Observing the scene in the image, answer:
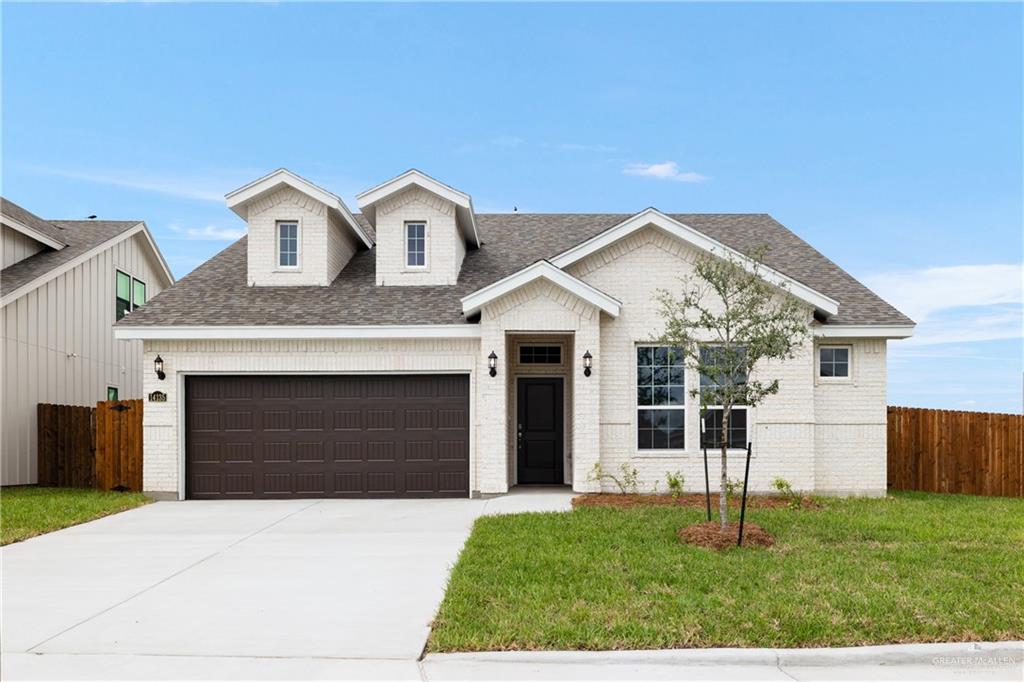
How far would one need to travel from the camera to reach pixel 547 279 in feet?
48.4

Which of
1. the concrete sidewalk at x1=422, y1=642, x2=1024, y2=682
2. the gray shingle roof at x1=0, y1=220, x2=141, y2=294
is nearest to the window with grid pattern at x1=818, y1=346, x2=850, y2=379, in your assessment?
the concrete sidewalk at x1=422, y1=642, x2=1024, y2=682

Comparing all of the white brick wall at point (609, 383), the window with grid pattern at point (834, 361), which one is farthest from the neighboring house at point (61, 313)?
the window with grid pattern at point (834, 361)

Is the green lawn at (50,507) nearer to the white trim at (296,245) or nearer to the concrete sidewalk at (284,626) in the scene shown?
the concrete sidewalk at (284,626)

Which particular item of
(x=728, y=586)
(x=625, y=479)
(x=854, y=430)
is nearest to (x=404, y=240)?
(x=625, y=479)

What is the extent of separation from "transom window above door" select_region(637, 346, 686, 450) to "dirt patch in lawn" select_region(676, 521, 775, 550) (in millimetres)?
4747

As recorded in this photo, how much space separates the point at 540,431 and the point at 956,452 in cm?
910

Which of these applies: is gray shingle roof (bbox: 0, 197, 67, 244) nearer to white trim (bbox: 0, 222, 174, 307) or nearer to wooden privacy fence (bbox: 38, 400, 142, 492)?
white trim (bbox: 0, 222, 174, 307)

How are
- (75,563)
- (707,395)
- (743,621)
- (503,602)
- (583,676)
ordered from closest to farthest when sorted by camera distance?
1. (583,676)
2. (743,621)
3. (503,602)
4. (75,563)
5. (707,395)

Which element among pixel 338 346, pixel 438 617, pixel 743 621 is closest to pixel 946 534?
pixel 743 621

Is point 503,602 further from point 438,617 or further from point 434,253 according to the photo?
point 434,253

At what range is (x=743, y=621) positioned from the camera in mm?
6684

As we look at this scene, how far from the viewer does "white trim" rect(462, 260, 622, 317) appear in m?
14.6

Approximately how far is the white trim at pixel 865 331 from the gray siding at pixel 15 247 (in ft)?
59.3

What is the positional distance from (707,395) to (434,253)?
8.15 meters
